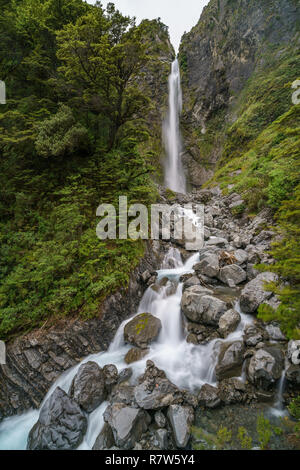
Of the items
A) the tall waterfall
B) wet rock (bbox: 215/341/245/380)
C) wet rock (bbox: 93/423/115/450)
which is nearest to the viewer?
wet rock (bbox: 93/423/115/450)

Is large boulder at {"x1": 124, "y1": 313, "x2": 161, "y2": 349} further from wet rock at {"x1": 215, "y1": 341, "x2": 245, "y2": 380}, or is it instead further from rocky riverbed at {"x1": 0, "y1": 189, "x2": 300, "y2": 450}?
wet rock at {"x1": 215, "y1": 341, "x2": 245, "y2": 380}

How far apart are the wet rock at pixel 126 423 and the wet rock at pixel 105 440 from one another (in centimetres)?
13

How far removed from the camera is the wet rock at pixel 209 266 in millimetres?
7134

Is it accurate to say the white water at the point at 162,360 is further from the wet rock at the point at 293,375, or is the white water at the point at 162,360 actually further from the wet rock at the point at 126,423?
the wet rock at the point at 293,375

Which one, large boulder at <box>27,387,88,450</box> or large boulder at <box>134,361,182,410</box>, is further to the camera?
large boulder at <box>134,361,182,410</box>

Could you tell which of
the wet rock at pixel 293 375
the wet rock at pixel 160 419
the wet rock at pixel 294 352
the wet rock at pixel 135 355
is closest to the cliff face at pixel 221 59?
the wet rock at pixel 135 355

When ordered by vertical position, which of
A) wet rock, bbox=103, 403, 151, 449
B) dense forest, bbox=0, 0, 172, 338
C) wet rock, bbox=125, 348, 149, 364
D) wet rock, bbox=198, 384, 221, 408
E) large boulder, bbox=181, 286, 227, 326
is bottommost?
wet rock, bbox=103, 403, 151, 449

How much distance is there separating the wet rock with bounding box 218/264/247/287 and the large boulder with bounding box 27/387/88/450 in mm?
5298

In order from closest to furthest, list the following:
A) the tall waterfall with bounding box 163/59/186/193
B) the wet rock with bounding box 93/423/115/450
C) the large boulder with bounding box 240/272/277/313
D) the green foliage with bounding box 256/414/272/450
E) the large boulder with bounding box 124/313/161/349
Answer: the green foliage with bounding box 256/414/272/450, the wet rock with bounding box 93/423/115/450, the large boulder with bounding box 240/272/277/313, the large boulder with bounding box 124/313/161/349, the tall waterfall with bounding box 163/59/186/193

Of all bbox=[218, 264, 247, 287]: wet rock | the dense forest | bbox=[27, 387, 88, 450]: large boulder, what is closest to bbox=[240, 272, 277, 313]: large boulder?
bbox=[218, 264, 247, 287]: wet rock

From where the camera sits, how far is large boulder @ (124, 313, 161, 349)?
5575 mm

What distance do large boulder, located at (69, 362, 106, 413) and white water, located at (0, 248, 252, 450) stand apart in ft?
0.58

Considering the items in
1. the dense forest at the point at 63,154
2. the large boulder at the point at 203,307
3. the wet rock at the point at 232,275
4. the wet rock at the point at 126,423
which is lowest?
the wet rock at the point at 126,423

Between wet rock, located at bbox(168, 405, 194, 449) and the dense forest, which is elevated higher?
the dense forest
